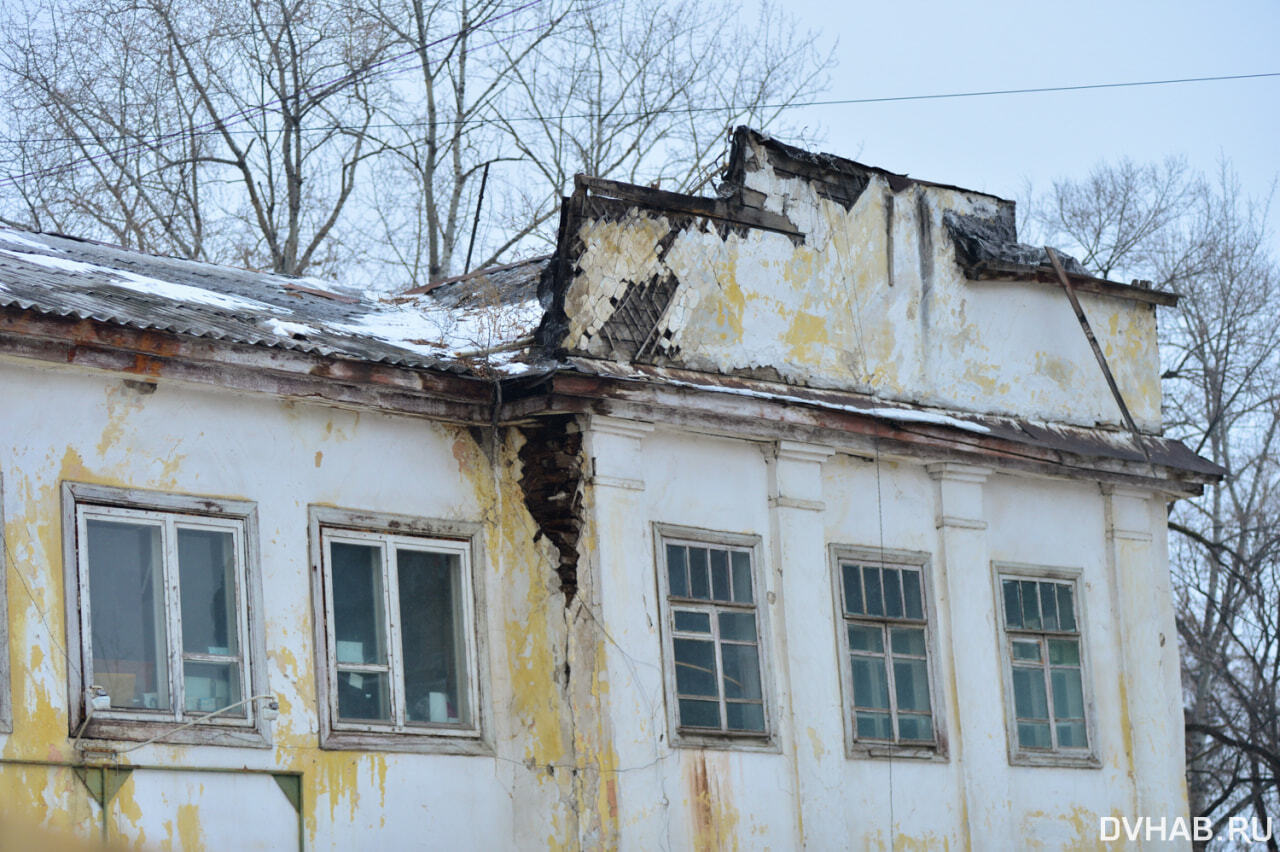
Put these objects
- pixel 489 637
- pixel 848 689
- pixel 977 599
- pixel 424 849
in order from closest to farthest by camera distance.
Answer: pixel 424 849, pixel 489 637, pixel 848 689, pixel 977 599

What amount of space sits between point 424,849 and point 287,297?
478 centimetres

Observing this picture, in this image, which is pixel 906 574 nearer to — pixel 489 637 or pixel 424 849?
pixel 489 637

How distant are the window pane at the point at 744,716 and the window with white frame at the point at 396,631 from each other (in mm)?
1767

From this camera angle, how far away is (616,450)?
1270cm

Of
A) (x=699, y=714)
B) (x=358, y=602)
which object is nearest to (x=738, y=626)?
(x=699, y=714)

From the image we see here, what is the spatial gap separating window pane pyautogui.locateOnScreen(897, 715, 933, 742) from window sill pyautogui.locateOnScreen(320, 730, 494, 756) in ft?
10.9

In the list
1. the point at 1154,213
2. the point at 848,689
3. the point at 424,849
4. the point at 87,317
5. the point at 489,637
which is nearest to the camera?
the point at 87,317

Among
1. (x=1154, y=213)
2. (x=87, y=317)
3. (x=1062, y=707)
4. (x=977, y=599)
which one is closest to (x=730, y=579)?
(x=977, y=599)

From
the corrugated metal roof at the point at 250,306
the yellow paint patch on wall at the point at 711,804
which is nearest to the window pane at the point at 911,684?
the yellow paint patch on wall at the point at 711,804

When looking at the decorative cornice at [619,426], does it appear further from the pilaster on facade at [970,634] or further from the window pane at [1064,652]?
the window pane at [1064,652]

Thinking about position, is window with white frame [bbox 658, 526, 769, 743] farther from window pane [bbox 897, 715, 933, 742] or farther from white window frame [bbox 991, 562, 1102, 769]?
white window frame [bbox 991, 562, 1102, 769]

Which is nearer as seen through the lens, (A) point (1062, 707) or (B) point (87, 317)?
(B) point (87, 317)

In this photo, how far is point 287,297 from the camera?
14633mm

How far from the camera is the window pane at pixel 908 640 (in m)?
14.2
